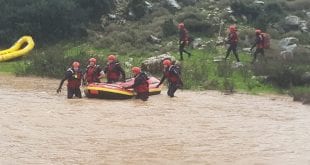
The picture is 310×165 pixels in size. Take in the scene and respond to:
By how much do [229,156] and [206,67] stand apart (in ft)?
42.1

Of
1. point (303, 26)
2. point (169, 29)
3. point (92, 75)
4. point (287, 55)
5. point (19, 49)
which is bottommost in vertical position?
point (92, 75)

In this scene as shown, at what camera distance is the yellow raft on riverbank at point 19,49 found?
29375 millimetres

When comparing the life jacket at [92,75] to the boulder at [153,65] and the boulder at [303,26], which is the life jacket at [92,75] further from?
the boulder at [303,26]

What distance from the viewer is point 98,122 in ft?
57.6

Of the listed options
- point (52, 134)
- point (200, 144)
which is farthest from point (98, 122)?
point (200, 144)

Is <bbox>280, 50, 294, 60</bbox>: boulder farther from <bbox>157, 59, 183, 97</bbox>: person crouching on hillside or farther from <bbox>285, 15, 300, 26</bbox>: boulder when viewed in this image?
<bbox>157, 59, 183, 97</bbox>: person crouching on hillside

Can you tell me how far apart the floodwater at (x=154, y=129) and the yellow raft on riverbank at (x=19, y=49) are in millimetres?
6465

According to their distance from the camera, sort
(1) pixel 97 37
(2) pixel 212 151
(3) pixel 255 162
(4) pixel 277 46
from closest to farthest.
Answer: (3) pixel 255 162
(2) pixel 212 151
(4) pixel 277 46
(1) pixel 97 37

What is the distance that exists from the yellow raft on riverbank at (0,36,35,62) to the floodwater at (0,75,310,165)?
647 cm

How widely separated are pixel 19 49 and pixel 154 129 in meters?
15.6

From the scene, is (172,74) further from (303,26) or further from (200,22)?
(303,26)

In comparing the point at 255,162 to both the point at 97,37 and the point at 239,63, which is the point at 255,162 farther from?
the point at 97,37

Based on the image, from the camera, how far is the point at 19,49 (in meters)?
30.8

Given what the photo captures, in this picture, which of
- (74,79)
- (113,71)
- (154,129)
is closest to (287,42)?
(113,71)
